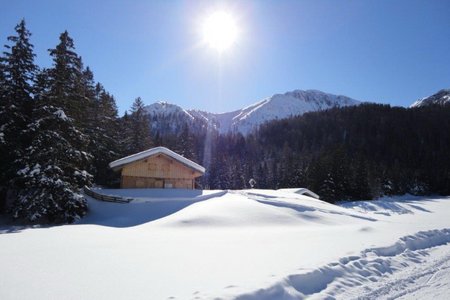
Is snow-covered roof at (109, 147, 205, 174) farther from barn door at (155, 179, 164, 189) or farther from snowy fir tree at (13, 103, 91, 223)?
snowy fir tree at (13, 103, 91, 223)

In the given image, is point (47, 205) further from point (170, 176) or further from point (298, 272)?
point (298, 272)

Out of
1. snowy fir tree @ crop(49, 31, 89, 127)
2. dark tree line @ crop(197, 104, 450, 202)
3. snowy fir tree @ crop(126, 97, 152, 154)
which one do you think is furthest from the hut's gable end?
dark tree line @ crop(197, 104, 450, 202)

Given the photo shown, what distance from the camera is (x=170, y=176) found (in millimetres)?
26969

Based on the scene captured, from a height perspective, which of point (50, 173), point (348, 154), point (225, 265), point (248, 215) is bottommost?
point (225, 265)

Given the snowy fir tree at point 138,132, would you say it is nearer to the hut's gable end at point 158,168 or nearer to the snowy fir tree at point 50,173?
the hut's gable end at point 158,168

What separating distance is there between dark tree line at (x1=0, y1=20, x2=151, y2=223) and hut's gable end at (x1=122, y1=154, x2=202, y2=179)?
5054mm

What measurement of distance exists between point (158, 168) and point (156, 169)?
20cm

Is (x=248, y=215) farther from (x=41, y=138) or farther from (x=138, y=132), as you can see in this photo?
(x=138, y=132)

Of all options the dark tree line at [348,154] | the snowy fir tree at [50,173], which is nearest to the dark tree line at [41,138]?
the snowy fir tree at [50,173]

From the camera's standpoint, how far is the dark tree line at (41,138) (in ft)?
57.1

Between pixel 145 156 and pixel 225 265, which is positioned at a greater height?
pixel 145 156

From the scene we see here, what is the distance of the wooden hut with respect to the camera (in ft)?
83.5

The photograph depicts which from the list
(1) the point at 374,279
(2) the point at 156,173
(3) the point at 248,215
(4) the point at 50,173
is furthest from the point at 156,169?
(1) the point at 374,279

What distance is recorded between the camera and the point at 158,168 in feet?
86.7
